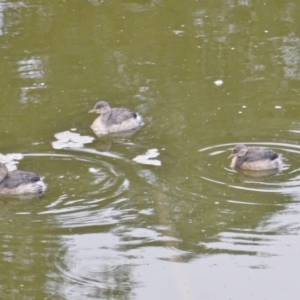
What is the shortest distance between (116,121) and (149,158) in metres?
1.17

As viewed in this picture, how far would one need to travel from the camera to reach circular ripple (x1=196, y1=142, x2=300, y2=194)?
9.93m

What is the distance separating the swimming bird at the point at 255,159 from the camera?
10227 millimetres

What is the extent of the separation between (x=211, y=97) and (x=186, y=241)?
4191 millimetres

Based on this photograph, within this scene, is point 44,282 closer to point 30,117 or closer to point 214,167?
point 214,167

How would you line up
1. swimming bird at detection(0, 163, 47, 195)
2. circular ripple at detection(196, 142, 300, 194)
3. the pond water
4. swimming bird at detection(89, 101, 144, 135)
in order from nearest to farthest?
the pond water, swimming bird at detection(0, 163, 47, 195), circular ripple at detection(196, 142, 300, 194), swimming bird at detection(89, 101, 144, 135)

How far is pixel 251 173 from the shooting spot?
411 inches

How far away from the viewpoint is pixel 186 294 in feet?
26.0

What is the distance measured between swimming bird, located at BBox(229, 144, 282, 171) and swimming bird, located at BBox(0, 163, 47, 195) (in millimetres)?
2253

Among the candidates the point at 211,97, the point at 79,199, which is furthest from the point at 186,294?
the point at 211,97

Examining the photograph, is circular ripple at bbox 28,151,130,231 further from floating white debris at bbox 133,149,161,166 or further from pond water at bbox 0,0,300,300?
floating white debris at bbox 133,149,161,166

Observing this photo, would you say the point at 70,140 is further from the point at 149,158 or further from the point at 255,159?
the point at 255,159

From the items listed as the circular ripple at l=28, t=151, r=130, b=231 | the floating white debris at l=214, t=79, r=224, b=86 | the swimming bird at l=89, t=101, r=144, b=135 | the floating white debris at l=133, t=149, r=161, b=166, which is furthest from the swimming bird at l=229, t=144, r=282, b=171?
the floating white debris at l=214, t=79, r=224, b=86

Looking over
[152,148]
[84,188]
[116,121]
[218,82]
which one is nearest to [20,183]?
[84,188]

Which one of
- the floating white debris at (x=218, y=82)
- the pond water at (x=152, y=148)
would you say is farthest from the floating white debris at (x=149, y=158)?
the floating white debris at (x=218, y=82)
